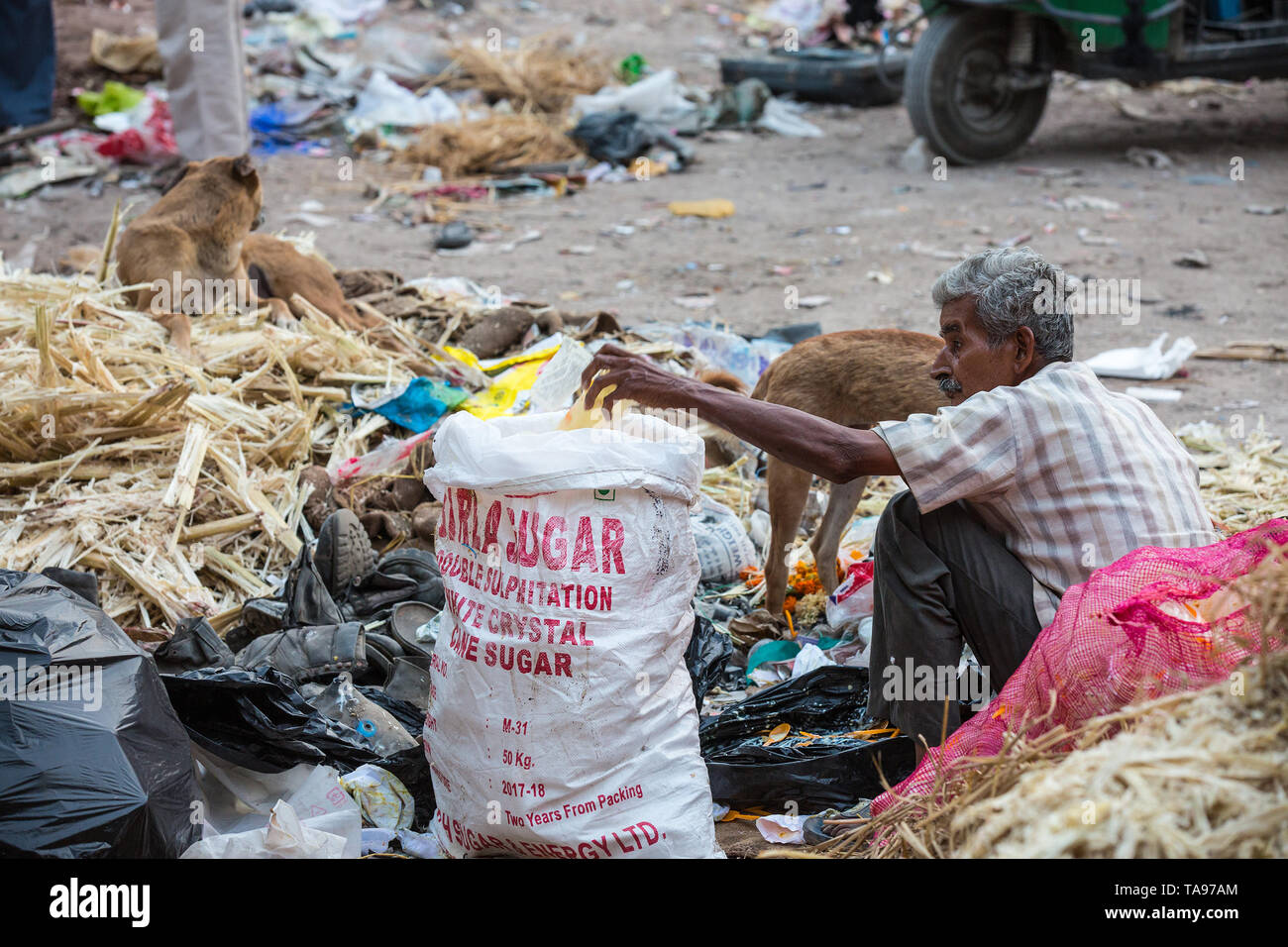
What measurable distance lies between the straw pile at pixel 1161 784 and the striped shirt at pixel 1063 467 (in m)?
0.76

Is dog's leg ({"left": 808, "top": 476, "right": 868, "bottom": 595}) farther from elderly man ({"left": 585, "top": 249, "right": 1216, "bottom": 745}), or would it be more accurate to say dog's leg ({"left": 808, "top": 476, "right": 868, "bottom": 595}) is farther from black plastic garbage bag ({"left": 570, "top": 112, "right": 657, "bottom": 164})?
black plastic garbage bag ({"left": 570, "top": 112, "right": 657, "bottom": 164})

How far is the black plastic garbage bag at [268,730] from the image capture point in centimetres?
291

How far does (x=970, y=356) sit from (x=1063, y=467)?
0.38 m

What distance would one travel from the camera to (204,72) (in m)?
8.66

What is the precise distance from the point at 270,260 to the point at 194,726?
3.62 metres

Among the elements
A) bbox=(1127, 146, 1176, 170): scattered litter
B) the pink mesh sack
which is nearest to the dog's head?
the pink mesh sack

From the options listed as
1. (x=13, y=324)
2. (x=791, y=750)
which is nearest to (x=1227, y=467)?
(x=791, y=750)

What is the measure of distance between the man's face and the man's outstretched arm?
0.36 metres

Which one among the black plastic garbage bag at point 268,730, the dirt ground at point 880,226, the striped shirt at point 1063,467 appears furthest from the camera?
the dirt ground at point 880,226

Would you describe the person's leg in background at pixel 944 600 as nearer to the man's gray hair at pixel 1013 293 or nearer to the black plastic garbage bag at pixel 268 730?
the man's gray hair at pixel 1013 293

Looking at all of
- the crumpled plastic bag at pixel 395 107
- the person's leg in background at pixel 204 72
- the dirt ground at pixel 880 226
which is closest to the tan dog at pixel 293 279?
the dirt ground at pixel 880 226

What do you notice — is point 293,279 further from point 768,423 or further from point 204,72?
point 768,423

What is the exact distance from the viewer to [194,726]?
116 inches

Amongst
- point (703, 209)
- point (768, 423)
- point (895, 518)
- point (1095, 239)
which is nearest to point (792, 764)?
point (895, 518)
